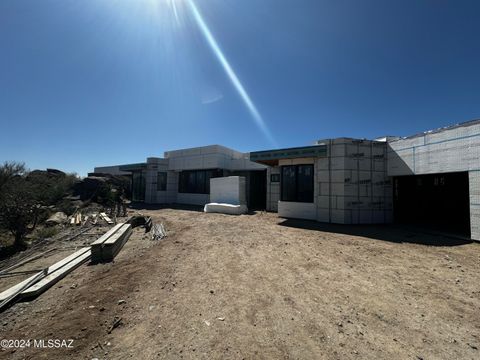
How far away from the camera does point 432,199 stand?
1437 centimetres

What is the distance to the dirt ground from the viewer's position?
295cm

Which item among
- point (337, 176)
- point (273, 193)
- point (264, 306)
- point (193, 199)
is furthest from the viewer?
point (193, 199)

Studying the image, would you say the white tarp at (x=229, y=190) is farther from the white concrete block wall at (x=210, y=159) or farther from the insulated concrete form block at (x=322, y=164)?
the insulated concrete form block at (x=322, y=164)

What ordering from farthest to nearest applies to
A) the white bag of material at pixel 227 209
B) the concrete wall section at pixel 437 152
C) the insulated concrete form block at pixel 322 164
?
the white bag of material at pixel 227 209
the insulated concrete form block at pixel 322 164
the concrete wall section at pixel 437 152

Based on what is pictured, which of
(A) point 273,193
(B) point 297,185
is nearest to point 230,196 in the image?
(A) point 273,193

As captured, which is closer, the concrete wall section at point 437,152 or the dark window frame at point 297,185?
the concrete wall section at point 437,152

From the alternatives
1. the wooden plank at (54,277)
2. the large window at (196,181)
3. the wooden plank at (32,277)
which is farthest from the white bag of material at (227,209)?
the wooden plank at (54,277)

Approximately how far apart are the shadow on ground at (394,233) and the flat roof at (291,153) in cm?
371

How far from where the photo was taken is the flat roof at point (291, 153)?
1232 centimetres

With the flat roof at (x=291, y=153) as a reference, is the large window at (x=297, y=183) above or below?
below

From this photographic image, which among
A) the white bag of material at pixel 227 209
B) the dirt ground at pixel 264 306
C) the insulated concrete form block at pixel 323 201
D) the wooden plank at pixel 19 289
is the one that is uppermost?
the insulated concrete form block at pixel 323 201

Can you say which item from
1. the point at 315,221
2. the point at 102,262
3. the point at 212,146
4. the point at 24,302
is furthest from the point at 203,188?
the point at 24,302

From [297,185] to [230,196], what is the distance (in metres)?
5.22

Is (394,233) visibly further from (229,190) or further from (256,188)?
(256,188)
